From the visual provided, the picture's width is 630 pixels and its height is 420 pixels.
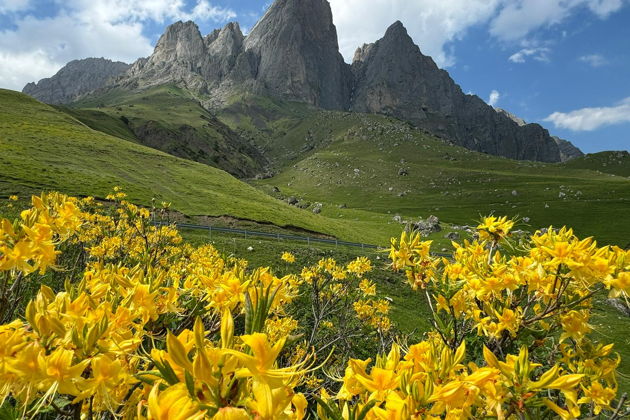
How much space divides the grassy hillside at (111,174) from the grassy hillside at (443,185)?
22.3 meters

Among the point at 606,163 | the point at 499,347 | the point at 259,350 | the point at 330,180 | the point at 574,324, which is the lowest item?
the point at 499,347

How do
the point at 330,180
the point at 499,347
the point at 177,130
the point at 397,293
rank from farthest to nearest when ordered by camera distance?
the point at 177,130 < the point at 330,180 < the point at 397,293 < the point at 499,347

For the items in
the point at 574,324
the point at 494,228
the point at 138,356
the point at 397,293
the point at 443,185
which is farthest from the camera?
the point at 443,185

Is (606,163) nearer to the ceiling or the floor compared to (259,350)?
nearer to the ceiling

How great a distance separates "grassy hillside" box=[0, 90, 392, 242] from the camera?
38.9 meters

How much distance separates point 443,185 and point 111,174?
83540 mm

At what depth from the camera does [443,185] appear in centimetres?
10088

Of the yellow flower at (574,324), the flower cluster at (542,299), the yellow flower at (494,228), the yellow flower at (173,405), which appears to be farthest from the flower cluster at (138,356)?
the yellow flower at (494,228)

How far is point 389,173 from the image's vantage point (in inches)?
4373

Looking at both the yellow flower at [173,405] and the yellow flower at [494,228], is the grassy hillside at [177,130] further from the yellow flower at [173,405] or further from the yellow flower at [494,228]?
the yellow flower at [173,405]

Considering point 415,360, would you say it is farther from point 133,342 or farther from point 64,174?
point 64,174

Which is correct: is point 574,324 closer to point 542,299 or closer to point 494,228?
point 542,299

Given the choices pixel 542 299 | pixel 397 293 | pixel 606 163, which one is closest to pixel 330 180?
pixel 397 293

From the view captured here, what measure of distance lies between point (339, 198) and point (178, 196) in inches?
2157
